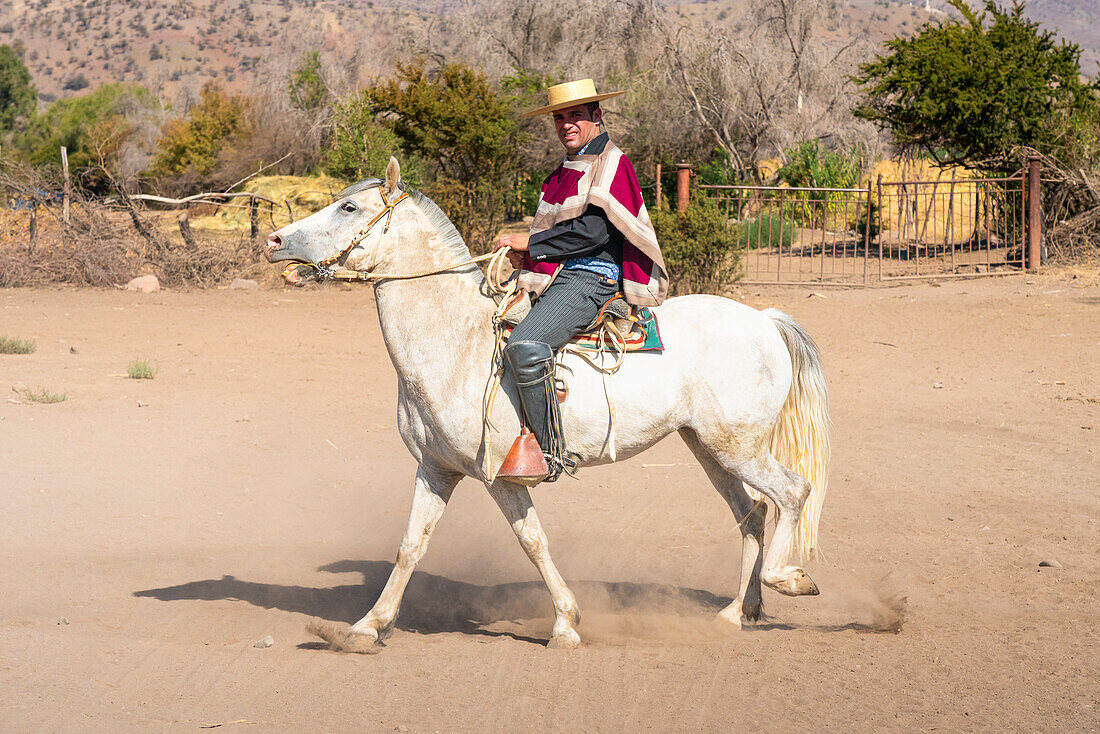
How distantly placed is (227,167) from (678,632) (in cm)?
3356

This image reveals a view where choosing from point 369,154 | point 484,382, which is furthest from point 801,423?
point 369,154

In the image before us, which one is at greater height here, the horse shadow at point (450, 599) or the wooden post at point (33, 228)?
the wooden post at point (33, 228)

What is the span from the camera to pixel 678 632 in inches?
194

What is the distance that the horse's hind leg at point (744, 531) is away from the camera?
5.08m

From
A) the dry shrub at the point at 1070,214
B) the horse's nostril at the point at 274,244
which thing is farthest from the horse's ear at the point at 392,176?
the dry shrub at the point at 1070,214

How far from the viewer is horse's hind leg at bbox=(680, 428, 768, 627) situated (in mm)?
5078

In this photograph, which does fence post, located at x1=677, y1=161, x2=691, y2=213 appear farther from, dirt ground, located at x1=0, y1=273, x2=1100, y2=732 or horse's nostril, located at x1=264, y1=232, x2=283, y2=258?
horse's nostril, located at x1=264, y1=232, x2=283, y2=258

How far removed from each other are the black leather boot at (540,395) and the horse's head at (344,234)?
2.64 feet

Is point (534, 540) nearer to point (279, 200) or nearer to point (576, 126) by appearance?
point (576, 126)

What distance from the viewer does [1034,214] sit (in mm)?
18375

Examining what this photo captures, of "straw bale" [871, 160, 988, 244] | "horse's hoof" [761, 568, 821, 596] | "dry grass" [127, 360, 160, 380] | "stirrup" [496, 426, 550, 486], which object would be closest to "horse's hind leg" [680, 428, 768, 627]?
"horse's hoof" [761, 568, 821, 596]

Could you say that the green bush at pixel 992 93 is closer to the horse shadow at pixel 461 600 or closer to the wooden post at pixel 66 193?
the wooden post at pixel 66 193

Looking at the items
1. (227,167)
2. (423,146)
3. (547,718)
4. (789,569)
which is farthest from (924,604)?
(227,167)

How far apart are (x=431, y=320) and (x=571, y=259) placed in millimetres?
704
